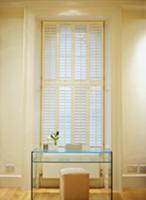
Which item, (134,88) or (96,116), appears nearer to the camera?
(134,88)

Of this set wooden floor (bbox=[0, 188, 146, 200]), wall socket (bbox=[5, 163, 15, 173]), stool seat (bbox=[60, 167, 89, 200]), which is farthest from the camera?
wall socket (bbox=[5, 163, 15, 173])

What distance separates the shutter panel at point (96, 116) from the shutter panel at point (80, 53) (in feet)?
1.14

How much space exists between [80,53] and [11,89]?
142 centimetres

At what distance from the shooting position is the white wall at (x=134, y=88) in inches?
203

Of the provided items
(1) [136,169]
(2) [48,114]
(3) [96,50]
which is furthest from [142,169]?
(3) [96,50]

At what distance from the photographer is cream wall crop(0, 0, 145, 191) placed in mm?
4988

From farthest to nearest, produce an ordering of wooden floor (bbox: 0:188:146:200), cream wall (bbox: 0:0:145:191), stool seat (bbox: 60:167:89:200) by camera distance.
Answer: cream wall (bbox: 0:0:145:191), wooden floor (bbox: 0:188:146:200), stool seat (bbox: 60:167:89:200)

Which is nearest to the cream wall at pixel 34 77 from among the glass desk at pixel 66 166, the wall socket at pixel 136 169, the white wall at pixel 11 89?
A: the white wall at pixel 11 89

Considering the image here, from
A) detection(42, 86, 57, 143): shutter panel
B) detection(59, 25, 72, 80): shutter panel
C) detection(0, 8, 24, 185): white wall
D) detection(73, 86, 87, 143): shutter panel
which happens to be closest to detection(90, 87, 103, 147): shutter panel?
detection(73, 86, 87, 143): shutter panel

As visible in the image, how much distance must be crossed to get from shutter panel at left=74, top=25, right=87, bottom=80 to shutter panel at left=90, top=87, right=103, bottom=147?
0.35 metres

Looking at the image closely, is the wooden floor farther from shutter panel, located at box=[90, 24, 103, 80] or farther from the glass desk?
shutter panel, located at box=[90, 24, 103, 80]

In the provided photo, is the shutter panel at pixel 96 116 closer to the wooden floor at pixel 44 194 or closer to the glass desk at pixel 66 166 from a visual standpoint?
the glass desk at pixel 66 166

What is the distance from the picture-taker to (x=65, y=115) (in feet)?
17.4

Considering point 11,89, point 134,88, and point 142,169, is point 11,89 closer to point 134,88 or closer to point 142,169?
point 134,88
